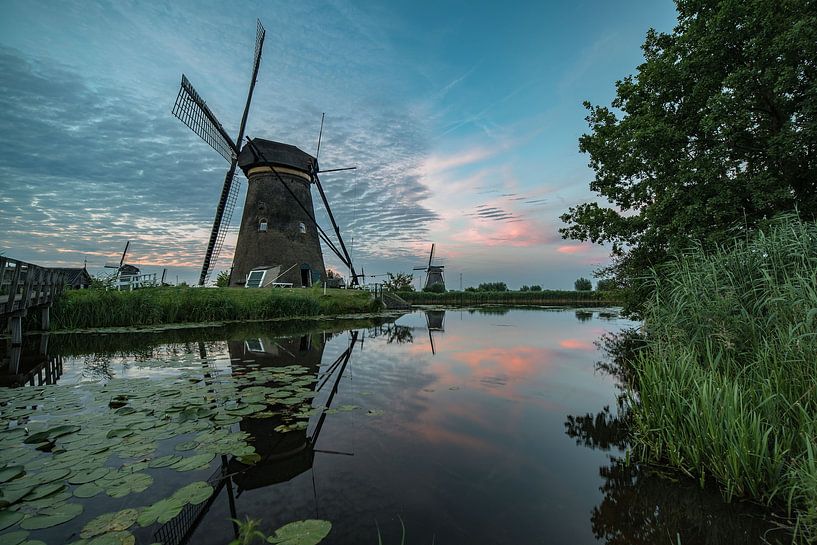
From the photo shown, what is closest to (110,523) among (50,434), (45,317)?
(50,434)

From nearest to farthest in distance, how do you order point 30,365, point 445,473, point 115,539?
point 115,539 < point 445,473 < point 30,365

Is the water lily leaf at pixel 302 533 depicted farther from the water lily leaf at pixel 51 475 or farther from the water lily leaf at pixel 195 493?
the water lily leaf at pixel 51 475

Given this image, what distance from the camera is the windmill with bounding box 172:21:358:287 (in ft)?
65.6

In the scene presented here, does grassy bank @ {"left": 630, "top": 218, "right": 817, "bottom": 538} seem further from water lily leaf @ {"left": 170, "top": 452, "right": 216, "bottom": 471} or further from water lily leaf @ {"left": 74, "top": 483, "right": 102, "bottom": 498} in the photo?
water lily leaf @ {"left": 74, "top": 483, "right": 102, "bottom": 498}

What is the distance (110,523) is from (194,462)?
2.49 ft

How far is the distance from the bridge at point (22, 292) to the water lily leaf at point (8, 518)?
658 cm

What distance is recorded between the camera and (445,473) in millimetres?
3025

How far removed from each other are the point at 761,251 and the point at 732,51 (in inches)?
270

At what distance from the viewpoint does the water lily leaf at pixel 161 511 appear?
2.10 m

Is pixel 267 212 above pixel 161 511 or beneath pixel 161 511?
above

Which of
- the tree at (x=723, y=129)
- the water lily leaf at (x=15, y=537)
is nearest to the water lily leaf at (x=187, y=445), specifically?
the water lily leaf at (x=15, y=537)

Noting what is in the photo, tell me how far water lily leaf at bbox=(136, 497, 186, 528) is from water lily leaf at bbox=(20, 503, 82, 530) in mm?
402

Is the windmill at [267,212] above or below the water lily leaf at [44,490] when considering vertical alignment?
above

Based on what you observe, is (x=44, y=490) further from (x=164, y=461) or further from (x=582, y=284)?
(x=582, y=284)
